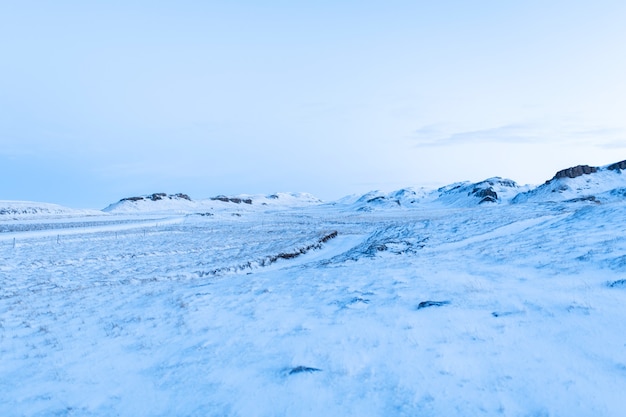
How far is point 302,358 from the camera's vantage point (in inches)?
320

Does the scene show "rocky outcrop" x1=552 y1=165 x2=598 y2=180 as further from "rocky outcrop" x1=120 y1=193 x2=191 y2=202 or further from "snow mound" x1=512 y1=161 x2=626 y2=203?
"rocky outcrop" x1=120 y1=193 x2=191 y2=202

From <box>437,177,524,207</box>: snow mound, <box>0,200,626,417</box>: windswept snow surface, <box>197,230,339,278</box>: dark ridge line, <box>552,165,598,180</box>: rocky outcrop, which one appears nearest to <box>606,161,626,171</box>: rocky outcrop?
<box>552,165,598,180</box>: rocky outcrop

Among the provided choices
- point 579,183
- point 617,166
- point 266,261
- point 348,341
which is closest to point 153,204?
point 266,261

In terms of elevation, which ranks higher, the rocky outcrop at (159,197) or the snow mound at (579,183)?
the rocky outcrop at (159,197)

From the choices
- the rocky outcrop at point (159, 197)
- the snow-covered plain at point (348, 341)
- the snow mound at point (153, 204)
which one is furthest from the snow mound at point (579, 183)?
the rocky outcrop at point (159, 197)

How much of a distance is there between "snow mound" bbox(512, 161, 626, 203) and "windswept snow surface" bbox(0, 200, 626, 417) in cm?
12264

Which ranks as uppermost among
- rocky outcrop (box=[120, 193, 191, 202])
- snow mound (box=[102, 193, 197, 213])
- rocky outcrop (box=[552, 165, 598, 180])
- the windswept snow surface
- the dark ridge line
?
rocky outcrop (box=[120, 193, 191, 202])

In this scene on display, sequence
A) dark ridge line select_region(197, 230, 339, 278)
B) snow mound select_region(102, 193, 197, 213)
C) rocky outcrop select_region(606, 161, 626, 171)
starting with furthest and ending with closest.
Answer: snow mound select_region(102, 193, 197, 213), rocky outcrop select_region(606, 161, 626, 171), dark ridge line select_region(197, 230, 339, 278)

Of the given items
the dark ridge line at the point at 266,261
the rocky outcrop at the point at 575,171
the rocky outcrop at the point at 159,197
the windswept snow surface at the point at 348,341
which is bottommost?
the dark ridge line at the point at 266,261

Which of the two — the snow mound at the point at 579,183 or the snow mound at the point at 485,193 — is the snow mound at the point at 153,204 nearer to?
the snow mound at the point at 485,193

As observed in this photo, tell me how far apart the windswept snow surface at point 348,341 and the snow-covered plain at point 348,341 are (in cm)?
4

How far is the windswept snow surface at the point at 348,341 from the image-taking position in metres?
6.59

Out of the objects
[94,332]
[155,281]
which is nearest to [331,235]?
[155,281]

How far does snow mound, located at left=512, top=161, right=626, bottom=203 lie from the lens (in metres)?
124
